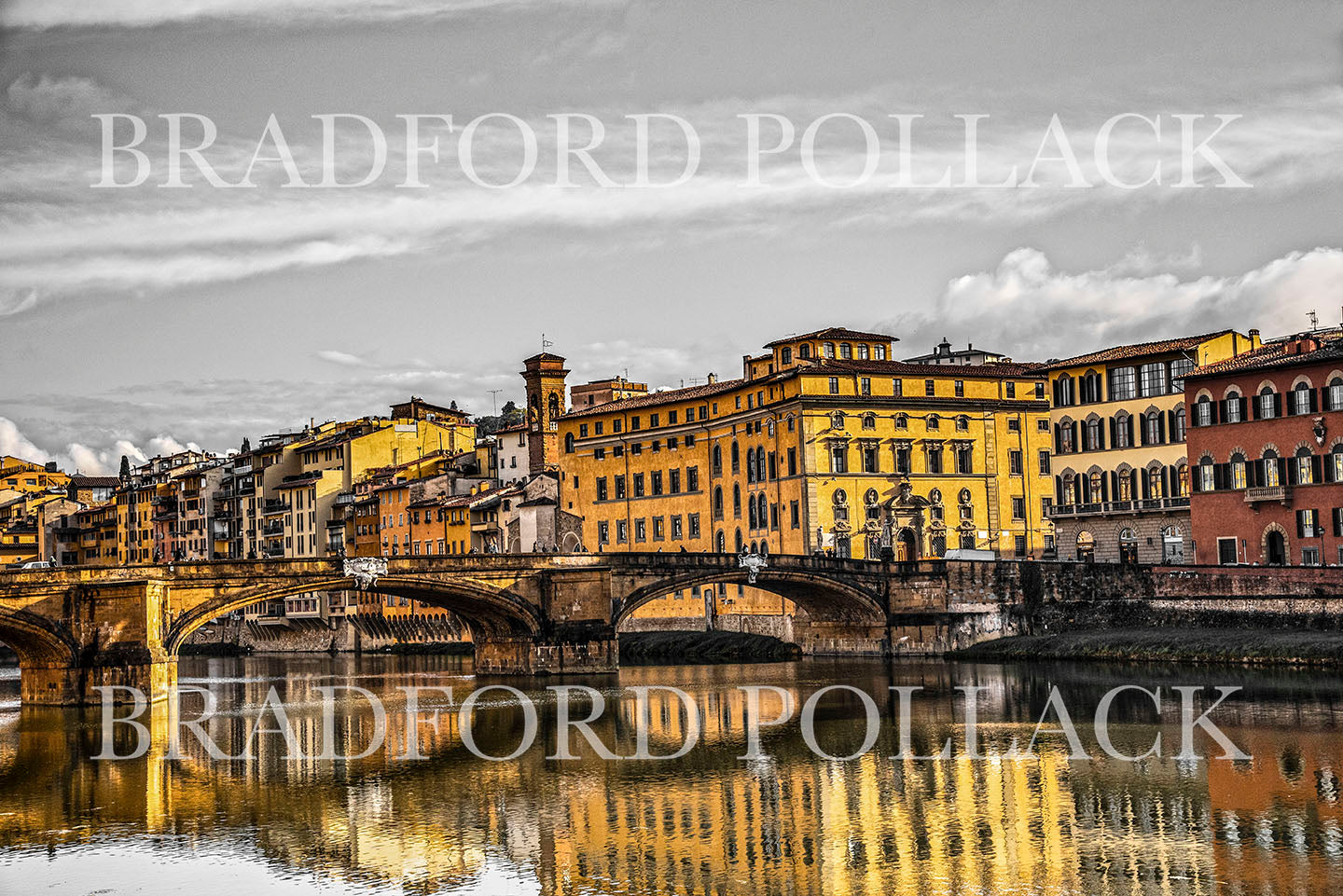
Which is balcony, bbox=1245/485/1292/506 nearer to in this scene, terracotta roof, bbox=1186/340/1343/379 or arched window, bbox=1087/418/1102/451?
terracotta roof, bbox=1186/340/1343/379

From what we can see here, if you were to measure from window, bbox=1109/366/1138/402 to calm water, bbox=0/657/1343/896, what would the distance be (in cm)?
3578

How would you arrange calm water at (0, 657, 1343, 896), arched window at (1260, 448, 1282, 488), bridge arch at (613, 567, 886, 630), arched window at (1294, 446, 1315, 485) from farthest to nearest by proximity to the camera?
bridge arch at (613, 567, 886, 630), arched window at (1260, 448, 1282, 488), arched window at (1294, 446, 1315, 485), calm water at (0, 657, 1343, 896)

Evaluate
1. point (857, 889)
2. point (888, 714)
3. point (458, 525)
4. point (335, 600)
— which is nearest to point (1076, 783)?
point (857, 889)

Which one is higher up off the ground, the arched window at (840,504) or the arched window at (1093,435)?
the arched window at (1093,435)

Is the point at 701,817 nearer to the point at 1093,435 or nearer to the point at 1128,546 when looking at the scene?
the point at 1128,546

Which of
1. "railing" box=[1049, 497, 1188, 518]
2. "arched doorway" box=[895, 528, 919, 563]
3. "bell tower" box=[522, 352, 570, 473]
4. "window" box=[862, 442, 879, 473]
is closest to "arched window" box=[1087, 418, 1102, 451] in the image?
"railing" box=[1049, 497, 1188, 518]

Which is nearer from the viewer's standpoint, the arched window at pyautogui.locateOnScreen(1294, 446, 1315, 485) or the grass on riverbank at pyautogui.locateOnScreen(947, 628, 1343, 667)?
the grass on riverbank at pyautogui.locateOnScreen(947, 628, 1343, 667)

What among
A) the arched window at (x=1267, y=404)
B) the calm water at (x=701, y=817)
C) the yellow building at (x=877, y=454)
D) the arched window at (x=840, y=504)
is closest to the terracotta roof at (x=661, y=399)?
the yellow building at (x=877, y=454)

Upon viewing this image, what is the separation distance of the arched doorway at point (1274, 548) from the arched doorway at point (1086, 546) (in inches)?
463

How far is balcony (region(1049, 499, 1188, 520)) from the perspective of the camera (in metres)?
80.2

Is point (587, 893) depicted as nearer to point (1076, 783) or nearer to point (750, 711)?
point (1076, 783)

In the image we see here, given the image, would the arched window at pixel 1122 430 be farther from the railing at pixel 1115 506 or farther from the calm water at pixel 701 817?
the calm water at pixel 701 817

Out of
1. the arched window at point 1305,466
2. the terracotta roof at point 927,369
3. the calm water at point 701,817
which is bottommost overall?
the calm water at point 701,817

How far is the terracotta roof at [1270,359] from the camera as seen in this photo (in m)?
70.8
